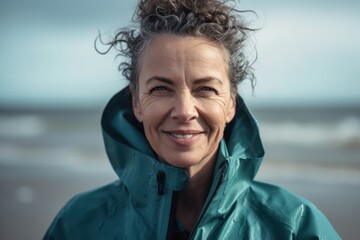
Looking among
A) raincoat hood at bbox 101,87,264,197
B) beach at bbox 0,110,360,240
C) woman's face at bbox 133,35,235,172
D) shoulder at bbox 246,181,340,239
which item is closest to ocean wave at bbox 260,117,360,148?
beach at bbox 0,110,360,240

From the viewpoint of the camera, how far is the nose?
8.95 feet

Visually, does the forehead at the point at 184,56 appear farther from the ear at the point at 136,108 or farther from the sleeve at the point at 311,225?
the sleeve at the point at 311,225

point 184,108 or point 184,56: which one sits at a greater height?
point 184,56

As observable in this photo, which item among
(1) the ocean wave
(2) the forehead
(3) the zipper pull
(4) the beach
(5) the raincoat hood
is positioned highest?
(2) the forehead

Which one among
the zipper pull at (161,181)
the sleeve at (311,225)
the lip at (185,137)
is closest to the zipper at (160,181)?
the zipper pull at (161,181)

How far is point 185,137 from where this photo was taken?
9.20ft

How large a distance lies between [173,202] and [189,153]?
0.31 meters

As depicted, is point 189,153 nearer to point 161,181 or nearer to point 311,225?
point 161,181

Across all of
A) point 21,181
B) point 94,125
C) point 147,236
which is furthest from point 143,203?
point 94,125

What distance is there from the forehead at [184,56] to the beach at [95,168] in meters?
4.41

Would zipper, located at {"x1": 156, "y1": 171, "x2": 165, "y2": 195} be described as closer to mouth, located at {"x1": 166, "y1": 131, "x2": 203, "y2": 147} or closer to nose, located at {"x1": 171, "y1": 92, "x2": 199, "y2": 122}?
mouth, located at {"x1": 166, "y1": 131, "x2": 203, "y2": 147}

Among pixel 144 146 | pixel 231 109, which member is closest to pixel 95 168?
pixel 144 146

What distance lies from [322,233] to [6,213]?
5716 mm

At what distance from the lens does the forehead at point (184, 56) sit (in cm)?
277
